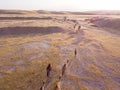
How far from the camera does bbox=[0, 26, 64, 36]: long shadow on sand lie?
299 ft

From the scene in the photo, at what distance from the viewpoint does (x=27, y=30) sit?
9650 centimetres

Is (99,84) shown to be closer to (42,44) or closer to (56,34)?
(42,44)

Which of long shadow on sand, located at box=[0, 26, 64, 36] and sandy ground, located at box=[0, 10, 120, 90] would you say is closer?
sandy ground, located at box=[0, 10, 120, 90]

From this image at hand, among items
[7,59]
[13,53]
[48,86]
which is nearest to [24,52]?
[13,53]

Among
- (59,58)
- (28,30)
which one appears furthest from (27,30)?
(59,58)

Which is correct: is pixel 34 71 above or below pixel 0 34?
above

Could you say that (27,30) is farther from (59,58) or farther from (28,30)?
(59,58)

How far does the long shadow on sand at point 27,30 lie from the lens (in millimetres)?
91131

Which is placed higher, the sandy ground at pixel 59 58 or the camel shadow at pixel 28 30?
the sandy ground at pixel 59 58

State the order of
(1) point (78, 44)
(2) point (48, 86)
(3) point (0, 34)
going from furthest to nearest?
(3) point (0, 34) → (1) point (78, 44) → (2) point (48, 86)

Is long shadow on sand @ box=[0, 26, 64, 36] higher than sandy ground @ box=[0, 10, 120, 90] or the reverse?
the reverse

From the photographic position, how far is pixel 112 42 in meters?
76.8

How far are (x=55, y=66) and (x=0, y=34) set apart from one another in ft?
148

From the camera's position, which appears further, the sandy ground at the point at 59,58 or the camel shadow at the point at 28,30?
the camel shadow at the point at 28,30
